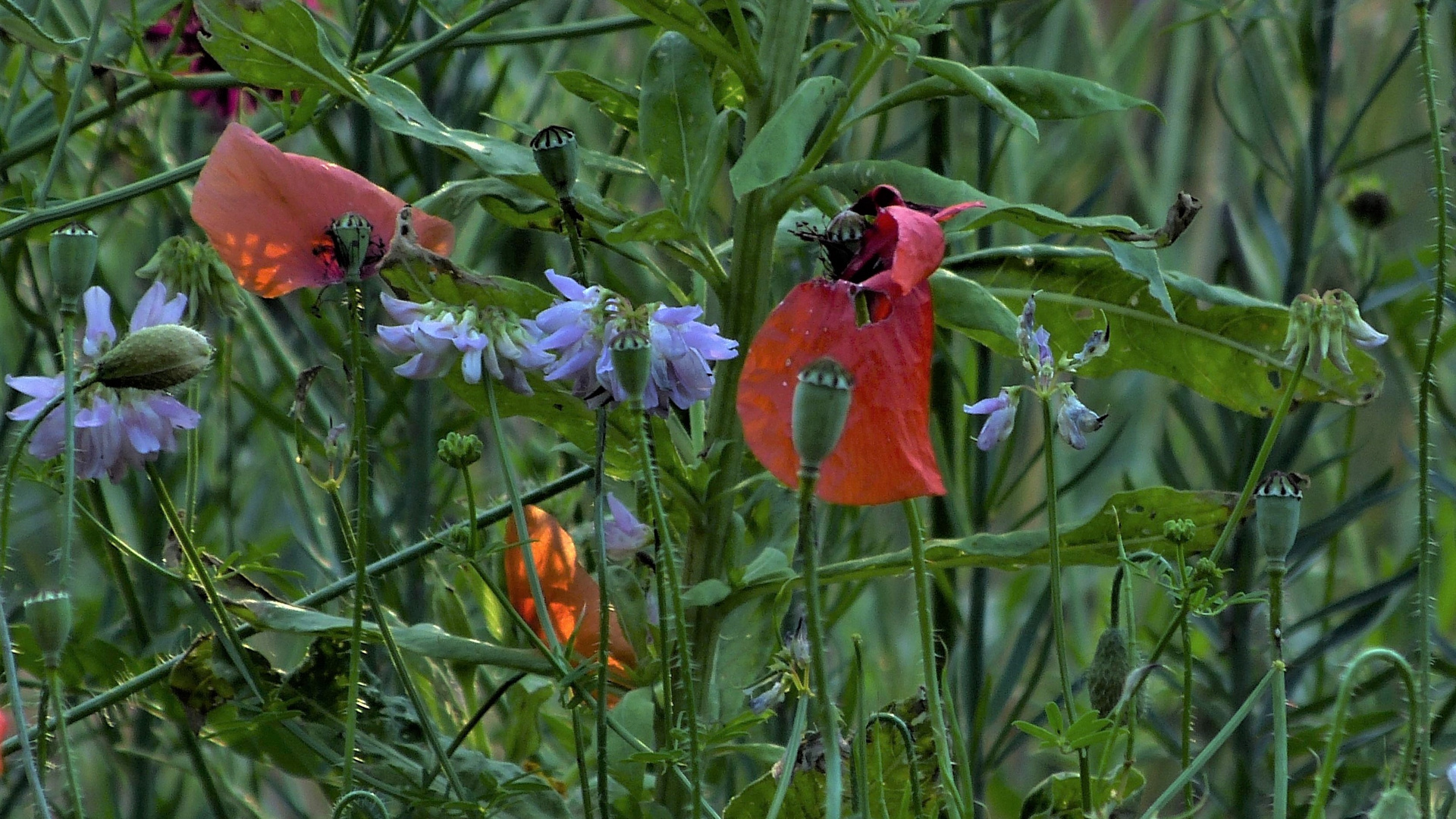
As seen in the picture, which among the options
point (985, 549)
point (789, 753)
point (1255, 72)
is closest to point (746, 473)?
point (985, 549)

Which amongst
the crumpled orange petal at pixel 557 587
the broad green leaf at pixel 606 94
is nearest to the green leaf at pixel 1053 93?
the broad green leaf at pixel 606 94

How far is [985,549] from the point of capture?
0.54m

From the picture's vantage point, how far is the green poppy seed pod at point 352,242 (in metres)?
0.42

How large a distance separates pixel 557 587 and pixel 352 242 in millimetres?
207

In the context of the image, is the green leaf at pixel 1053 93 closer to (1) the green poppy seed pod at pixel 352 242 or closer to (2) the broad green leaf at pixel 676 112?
(2) the broad green leaf at pixel 676 112

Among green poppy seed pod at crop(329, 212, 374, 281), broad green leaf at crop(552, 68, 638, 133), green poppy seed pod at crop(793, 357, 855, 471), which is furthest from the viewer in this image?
broad green leaf at crop(552, 68, 638, 133)

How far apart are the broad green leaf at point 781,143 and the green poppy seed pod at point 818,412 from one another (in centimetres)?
12

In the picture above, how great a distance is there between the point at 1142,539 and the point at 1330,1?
0.43 meters

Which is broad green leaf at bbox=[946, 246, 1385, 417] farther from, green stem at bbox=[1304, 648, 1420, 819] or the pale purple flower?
green stem at bbox=[1304, 648, 1420, 819]

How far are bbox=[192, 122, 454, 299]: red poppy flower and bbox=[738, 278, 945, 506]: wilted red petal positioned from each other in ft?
0.55

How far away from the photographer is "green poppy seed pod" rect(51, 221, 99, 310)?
1.33ft

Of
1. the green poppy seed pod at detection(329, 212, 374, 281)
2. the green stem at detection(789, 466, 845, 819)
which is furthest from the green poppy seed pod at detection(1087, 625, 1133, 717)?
the green poppy seed pod at detection(329, 212, 374, 281)

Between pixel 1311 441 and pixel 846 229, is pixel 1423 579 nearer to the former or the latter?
pixel 846 229

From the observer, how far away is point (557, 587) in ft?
1.93
